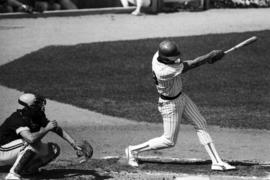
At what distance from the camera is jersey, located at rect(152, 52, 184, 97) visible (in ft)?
31.4

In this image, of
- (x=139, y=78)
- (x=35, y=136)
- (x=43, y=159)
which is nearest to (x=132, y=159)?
(x=43, y=159)

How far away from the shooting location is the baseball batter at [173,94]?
9.55 metres

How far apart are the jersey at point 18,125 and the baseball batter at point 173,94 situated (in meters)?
1.36

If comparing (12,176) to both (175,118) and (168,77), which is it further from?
(168,77)

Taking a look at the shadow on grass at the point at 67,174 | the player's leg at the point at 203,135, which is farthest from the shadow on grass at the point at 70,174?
the player's leg at the point at 203,135

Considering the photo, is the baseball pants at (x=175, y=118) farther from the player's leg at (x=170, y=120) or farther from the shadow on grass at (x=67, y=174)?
the shadow on grass at (x=67, y=174)

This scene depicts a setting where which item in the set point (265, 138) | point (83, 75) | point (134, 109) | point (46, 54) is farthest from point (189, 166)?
point (46, 54)

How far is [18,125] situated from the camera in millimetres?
9398

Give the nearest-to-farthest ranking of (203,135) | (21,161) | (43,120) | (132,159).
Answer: (21,161) < (43,120) < (203,135) < (132,159)

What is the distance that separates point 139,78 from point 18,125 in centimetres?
693

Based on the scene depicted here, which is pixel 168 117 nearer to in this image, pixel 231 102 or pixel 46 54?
pixel 231 102

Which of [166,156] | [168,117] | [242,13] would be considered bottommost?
[242,13]

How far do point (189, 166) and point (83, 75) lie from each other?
650cm

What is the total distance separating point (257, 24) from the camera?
766 inches
